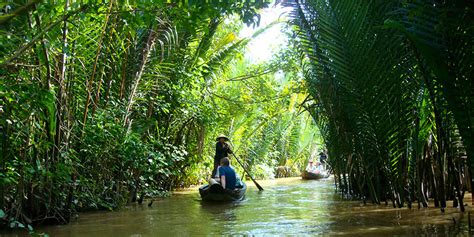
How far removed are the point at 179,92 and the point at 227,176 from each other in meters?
2.22

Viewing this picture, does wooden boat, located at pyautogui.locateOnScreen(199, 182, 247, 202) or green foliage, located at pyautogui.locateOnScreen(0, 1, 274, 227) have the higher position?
green foliage, located at pyautogui.locateOnScreen(0, 1, 274, 227)

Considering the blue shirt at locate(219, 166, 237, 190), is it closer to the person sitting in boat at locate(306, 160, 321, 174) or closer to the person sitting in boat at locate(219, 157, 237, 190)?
the person sitting in boat at locate(219, 157, 237, 190)

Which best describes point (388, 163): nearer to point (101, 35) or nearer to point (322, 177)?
point (101, 35)

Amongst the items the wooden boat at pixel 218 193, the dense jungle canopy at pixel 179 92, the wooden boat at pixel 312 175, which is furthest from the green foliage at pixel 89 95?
the wooden boat at pixel 312 175

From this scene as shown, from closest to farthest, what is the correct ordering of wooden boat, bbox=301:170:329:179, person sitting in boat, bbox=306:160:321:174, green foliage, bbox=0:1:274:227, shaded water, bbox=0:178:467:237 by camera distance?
green foliage, bbox=0:1:274:227 → shaded water, bbox=0:178:467:237 → wooden boat, bbox=301:170:329:179 → person sitting in boat, bbox=306:160:321:174

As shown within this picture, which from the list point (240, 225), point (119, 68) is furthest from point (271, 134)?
point (240, 225)

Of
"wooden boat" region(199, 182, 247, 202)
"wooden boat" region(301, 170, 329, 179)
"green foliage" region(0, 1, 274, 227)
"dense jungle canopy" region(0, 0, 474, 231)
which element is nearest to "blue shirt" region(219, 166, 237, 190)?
"wooden boat" region(199, 182, 247, 202)

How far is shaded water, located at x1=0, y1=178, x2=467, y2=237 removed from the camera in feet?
18.6

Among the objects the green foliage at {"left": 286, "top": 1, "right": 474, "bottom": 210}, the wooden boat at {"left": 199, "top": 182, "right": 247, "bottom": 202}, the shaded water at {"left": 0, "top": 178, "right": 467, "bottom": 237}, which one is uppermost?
the green foliage at {"left": 286, "top": 1, "right": 474, "bottom": 210}

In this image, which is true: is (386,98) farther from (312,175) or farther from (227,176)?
(312,175)

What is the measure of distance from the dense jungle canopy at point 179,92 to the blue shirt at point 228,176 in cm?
127

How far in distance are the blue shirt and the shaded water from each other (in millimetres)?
1296

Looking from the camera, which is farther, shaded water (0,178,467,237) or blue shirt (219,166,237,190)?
blue shirt (219,166,237,190)

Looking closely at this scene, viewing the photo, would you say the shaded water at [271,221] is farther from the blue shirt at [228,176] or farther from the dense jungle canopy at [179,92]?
the blue shirt at [228,176]
